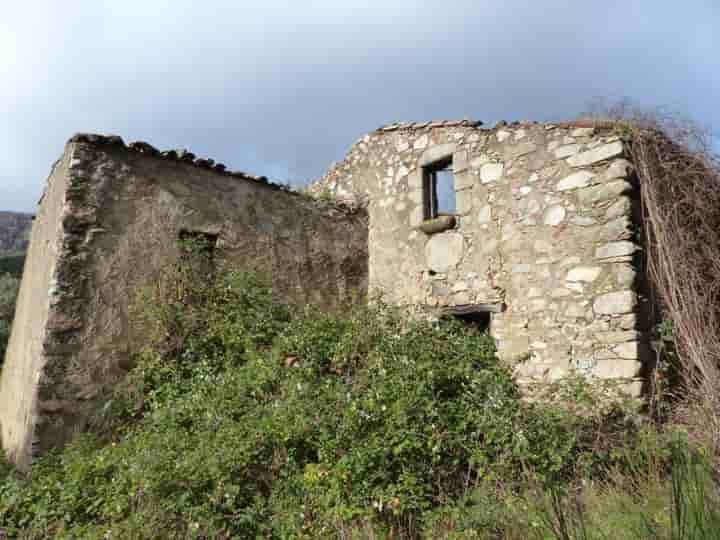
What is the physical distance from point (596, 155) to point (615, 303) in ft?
5.02

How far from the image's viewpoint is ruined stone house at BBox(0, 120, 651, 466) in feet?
16.5

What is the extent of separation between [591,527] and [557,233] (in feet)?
10.7

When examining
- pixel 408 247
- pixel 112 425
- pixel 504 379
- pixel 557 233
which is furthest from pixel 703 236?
pixel 112 425

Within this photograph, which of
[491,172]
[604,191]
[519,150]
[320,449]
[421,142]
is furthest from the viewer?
[421,142]

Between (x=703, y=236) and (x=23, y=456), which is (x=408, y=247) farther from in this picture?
(x=23, y=456)

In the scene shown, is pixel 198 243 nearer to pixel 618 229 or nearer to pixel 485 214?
pixel 485 214

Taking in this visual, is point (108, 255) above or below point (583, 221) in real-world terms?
below

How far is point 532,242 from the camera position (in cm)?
568

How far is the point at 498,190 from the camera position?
6109 mm

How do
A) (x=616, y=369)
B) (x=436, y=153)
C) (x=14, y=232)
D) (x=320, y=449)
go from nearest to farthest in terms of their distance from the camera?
(x=320, y=449)
(x=616, y=369)
(x=436, y=153)
(x=14, y=232)

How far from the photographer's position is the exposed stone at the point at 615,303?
484cm

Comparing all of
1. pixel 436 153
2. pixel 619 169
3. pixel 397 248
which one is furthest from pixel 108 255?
pixel 619 169

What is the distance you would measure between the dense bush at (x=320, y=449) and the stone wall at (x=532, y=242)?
57cm

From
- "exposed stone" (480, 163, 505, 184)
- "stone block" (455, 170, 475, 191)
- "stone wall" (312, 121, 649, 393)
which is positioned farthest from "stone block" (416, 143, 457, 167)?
"exposed stone" (480, 163, 505, 184)
